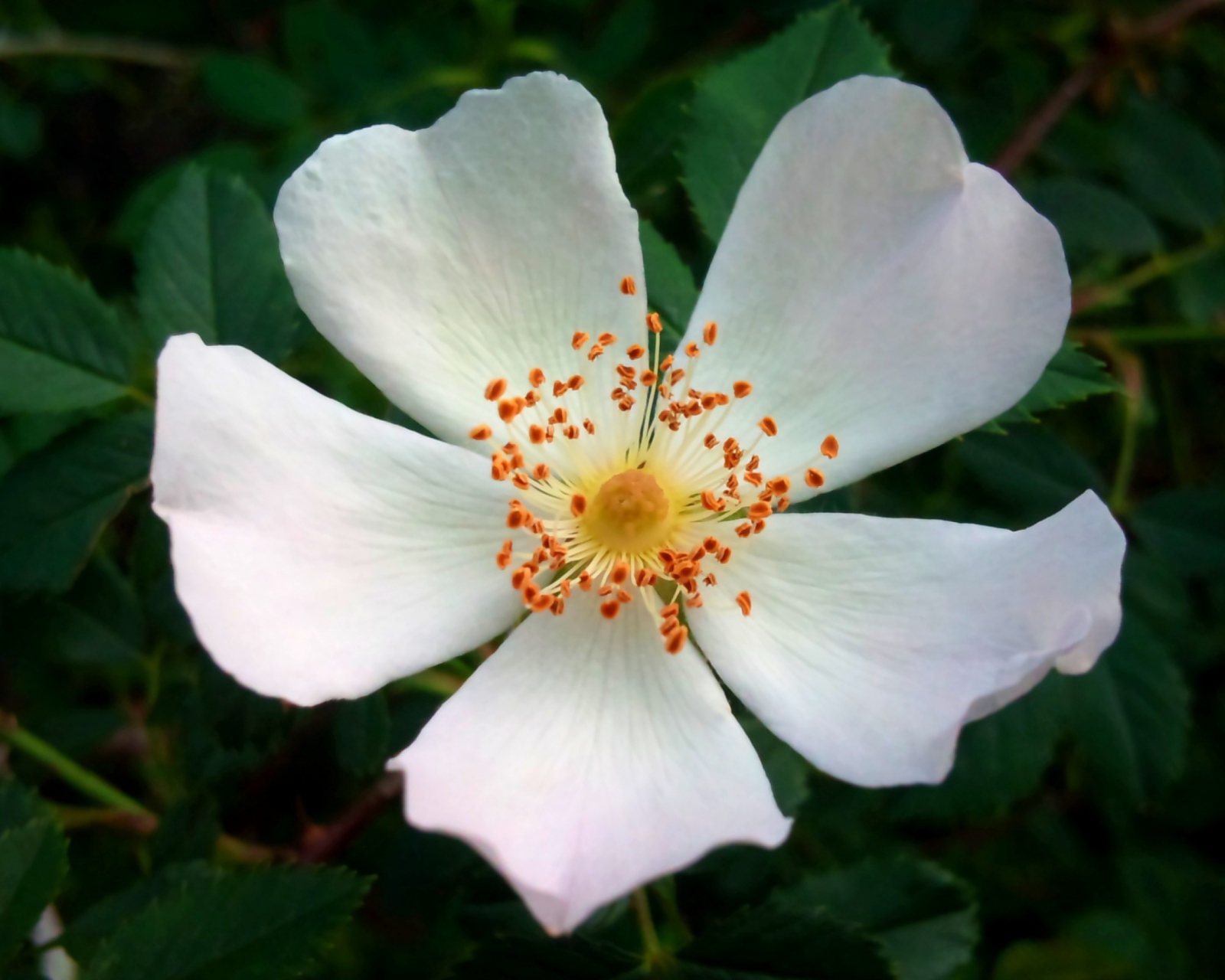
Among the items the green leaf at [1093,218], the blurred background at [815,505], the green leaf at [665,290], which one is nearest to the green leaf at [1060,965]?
the blurred background at [815,505]

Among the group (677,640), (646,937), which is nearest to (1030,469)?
(677,640)

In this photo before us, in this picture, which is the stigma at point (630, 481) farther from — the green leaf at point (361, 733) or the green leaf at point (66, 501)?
the green leaf at point (66, 501)

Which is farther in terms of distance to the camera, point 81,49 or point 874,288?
point 81,49

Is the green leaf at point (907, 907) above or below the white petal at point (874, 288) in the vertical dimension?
below

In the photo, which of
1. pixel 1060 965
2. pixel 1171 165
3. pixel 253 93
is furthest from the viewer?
pixel 253 93

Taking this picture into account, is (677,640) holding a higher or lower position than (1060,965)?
higher

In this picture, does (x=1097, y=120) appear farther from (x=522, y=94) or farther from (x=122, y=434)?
(x=122, y=434)

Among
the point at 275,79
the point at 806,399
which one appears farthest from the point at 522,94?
the point at 275,79

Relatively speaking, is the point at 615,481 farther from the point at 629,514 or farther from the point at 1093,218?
the point at 1093,218
